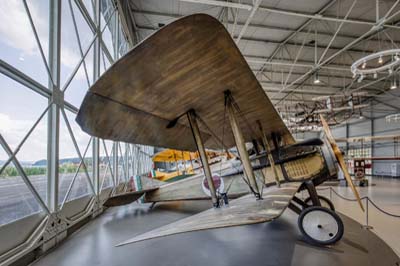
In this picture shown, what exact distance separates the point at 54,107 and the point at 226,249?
10.9ft

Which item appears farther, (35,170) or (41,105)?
(41,105)

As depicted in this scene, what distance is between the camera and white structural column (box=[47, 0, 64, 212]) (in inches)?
121

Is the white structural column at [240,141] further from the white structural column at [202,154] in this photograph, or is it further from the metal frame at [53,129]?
the metal frame at [53,129]

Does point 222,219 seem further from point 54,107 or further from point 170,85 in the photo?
point 54,107

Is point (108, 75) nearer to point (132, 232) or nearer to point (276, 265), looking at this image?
point (276, 265)

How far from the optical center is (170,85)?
2244 millimetres

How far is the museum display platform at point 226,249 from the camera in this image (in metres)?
2.55

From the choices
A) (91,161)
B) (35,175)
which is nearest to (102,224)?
(91,161)

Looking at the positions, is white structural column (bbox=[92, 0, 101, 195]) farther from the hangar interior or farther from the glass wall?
the glass wall


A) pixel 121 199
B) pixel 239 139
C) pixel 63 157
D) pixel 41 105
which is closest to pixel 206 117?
pixel 239 139

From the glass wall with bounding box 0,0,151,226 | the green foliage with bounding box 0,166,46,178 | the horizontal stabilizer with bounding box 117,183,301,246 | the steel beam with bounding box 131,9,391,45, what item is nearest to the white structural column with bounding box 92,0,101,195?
the glass wall with bounding box 0,0,151,226

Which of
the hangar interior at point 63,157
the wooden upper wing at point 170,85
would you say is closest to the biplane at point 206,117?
the wooden upper wing at point 170,85

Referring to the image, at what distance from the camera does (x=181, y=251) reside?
9.46 ft

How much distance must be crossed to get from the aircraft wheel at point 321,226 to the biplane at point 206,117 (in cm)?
1
